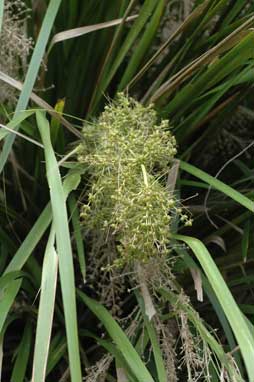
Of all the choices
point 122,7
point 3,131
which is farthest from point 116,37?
point 3,131

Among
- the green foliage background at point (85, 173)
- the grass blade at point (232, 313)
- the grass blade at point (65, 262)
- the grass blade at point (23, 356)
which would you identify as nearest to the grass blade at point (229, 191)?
the green foliage background at point (85, 173)

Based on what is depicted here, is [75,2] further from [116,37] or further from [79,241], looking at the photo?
[79,241]

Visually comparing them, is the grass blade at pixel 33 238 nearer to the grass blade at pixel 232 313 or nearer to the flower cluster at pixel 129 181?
the flower cluster at pixel 129 181

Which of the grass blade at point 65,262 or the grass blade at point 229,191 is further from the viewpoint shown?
the grass blade at point 229,191

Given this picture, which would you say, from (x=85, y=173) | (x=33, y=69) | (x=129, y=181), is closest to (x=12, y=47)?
(x=33, y=69)

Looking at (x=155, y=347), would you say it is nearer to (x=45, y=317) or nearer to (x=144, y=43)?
(x=45, y=317)

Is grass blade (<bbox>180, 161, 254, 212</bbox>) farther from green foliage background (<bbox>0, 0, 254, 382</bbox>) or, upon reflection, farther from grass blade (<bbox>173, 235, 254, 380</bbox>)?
grass blade (<bbox>173, 235, 254, 380</bbox>)
